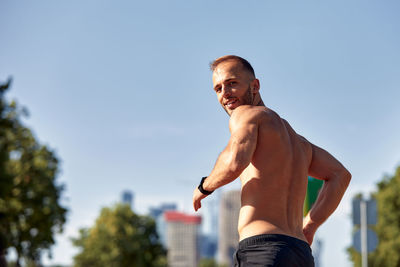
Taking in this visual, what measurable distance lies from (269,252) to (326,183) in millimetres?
964

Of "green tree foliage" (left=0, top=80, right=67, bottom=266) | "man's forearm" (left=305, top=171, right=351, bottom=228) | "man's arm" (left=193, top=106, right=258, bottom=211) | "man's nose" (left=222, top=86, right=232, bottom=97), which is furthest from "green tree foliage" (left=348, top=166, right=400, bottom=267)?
"man's arm" (left=193, top=106, right=258, bottom=211)

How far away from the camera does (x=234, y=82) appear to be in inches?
139

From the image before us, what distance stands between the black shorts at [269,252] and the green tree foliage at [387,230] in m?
34.3

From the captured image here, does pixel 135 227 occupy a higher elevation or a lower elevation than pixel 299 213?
higher

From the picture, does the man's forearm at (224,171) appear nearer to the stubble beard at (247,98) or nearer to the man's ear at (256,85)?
the stubble beard at (247,98)

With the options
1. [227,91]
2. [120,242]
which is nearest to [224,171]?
[227,91]

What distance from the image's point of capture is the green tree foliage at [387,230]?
3538cm

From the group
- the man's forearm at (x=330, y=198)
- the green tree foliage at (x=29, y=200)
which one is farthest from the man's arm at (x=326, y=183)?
the green tree foliage at (x=29, y=200)

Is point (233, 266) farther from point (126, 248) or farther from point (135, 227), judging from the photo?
point (135, 227)

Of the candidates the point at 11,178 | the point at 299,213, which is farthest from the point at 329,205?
the point at 11,178

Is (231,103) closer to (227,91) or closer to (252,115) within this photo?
(227,91)

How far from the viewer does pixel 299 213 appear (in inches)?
135

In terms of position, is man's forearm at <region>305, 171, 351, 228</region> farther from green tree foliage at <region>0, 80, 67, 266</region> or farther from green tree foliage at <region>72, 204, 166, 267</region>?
green tree foliage at <region>72, 204, 166, 267</region>

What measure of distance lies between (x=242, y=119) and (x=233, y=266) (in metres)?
0.86
